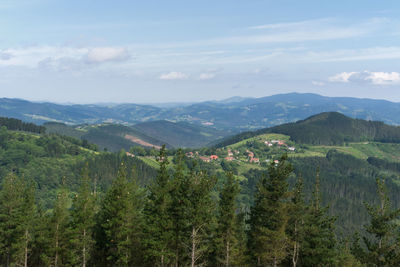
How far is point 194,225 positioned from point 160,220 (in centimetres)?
541

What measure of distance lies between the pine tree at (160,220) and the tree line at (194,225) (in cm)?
15

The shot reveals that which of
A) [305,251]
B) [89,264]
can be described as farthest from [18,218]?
[305,251]

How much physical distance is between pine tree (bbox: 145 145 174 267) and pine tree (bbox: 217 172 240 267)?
25.8ft

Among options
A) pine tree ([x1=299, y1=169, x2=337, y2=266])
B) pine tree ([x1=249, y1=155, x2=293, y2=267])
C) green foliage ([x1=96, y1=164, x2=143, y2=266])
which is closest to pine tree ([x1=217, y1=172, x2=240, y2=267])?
pine tree ([x1=249, y1=155, x2=293, y2=267])

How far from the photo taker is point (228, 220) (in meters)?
48.1

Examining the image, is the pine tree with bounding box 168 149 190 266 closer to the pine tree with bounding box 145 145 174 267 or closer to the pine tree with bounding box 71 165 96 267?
the pine tree with bounding box 145 145 174 267

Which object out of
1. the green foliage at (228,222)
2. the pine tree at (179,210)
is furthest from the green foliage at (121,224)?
the green foliage at (228,222)

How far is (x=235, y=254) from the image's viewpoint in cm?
4853

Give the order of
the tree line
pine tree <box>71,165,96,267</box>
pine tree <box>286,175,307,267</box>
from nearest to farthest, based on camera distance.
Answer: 1. the tree line
2. pine tree <box>286,175,307,267</box>
3. pine tree <box>71,165,96,267</box>

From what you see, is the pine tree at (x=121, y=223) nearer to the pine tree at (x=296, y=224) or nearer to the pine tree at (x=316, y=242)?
the pine tree at (x=296, y=224)

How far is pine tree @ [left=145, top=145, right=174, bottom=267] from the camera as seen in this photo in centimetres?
4725

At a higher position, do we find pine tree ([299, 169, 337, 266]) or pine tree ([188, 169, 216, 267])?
pine tree ([188, 169, 216, 267])

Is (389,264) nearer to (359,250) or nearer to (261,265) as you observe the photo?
(359,250)

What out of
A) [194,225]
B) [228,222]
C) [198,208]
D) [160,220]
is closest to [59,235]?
[160,220]
